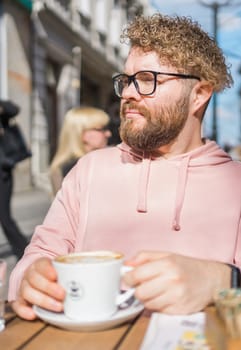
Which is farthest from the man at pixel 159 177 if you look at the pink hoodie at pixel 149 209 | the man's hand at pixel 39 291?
the man's hand at pixel 39 291

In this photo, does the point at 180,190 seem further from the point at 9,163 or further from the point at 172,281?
the point at 9,163

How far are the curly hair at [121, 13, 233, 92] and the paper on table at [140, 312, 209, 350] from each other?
67 centimetres

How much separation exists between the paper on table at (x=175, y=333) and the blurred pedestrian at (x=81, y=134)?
3.15 metres

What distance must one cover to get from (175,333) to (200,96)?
76 cm

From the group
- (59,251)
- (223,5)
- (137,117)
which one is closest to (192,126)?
(137,117)

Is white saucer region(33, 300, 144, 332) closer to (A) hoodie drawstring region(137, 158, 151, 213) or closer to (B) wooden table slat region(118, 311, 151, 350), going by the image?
(B) wooden table slat region(118, 311, 151, 350)

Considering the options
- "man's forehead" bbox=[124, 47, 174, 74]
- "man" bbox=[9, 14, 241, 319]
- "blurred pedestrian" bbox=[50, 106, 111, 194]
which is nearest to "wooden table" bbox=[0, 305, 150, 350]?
"man" bbox=[9, 14, 241, 319]

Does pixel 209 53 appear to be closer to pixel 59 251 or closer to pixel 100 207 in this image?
pixel 100 207

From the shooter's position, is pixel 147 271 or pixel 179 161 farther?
pixel 179 161

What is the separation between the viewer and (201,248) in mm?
1561

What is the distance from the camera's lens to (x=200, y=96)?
1.71m

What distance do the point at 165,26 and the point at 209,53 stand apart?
14 cm

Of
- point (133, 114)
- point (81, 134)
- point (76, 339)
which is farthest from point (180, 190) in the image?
point (81, 134)

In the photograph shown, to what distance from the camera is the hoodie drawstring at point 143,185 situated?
1.62 meters
